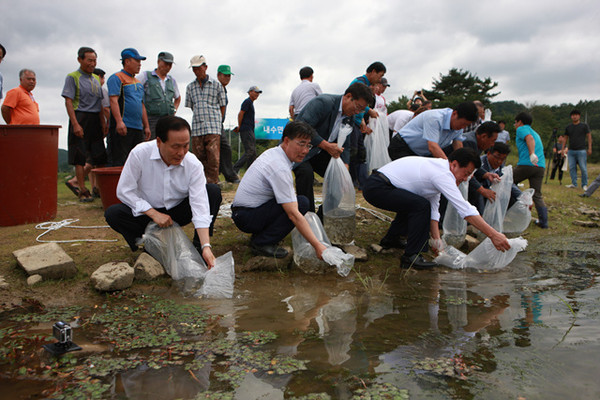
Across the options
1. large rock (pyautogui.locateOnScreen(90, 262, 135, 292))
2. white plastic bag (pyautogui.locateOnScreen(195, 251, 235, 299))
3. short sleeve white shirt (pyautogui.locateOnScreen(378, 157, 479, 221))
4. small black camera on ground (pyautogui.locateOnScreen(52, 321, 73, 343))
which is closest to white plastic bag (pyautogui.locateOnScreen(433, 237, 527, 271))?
short sleeve white shirt (pyautogui.locateOnScreen(378, 157, 479, 221))

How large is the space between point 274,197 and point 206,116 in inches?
115

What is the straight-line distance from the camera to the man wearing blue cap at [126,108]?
5262mm

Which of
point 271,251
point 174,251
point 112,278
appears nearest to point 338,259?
point 271,251

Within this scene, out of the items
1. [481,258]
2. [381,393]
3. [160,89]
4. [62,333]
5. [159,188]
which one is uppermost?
[160,89]

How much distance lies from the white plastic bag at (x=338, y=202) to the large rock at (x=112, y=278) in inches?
77.7

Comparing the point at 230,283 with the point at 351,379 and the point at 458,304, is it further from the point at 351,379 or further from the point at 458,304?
the point at 458,304

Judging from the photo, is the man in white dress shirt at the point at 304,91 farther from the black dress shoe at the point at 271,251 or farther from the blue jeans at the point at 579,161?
the blue jeans at the point at 579,161

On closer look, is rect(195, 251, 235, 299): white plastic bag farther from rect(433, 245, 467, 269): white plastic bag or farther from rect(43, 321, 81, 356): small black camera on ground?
rect(433, 245, 467, 269): white plastic bag

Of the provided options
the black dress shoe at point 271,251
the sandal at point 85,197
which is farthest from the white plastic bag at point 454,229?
the sandal at point 85,197

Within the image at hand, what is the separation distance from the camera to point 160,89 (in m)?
5.85

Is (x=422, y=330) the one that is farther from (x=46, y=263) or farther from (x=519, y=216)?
(x=519, y=216)

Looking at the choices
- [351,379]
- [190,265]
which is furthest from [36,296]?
[351,379]

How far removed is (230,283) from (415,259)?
1.73 m

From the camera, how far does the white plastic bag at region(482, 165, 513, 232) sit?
201 inches
